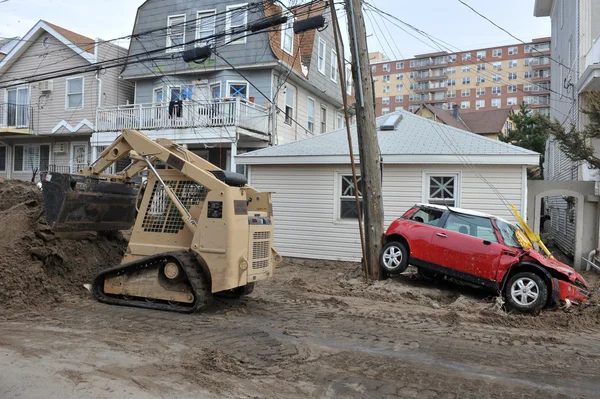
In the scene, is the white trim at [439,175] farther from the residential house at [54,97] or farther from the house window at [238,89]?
the residential house at [54,97]

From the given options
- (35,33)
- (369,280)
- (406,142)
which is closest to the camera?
(369,280)

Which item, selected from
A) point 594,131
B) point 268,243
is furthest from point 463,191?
point 268,243

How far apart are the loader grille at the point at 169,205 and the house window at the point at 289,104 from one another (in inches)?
534

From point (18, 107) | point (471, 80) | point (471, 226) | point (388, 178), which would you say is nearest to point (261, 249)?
point (471, 226)

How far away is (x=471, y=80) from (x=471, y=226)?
9990cm

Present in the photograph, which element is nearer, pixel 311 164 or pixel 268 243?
pixel 268 243

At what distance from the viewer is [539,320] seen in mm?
7656

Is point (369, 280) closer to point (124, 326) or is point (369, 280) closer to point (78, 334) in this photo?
point (124, 326)

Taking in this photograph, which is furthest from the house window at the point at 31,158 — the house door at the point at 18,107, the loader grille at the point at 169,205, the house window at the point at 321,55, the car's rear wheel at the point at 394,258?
the car's rear wheel at the point at 394,258

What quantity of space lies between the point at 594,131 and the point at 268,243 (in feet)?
26.8

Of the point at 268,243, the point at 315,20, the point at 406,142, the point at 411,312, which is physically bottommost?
the point at 411,312

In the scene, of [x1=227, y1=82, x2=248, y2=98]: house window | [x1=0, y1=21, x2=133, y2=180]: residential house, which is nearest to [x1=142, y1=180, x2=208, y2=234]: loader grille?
[x1=227, y1=82, x2=248, y2=98]: house window

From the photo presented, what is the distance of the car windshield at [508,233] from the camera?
897 centimetres

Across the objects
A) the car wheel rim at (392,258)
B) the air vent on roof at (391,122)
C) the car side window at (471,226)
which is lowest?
the car wheel rim at (392,258)
